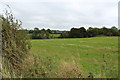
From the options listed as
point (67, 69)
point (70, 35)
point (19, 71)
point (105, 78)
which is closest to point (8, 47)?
point (19, 71)

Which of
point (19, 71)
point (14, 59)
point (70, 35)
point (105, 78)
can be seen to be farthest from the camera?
point (70, 35)

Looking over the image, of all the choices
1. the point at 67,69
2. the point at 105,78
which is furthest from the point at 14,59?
the point at 105,78

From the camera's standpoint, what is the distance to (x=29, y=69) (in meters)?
4.31

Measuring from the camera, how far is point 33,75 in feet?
13.7

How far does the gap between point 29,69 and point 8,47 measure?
1223 mm

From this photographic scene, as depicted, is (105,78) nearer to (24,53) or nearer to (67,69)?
(67,69)

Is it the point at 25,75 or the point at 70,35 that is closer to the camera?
the point at 25,75

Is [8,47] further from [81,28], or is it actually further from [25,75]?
[81,28]

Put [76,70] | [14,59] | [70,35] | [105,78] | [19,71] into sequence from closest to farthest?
[105,78] → [76,70] → [19,71] → [14,59] → [70,35]

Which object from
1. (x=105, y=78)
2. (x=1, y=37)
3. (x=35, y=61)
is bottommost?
(x=105, y=78)

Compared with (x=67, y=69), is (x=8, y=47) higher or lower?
higher

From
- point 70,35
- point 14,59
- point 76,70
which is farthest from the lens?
point 70,35

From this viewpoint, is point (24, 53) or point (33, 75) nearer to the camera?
point (33, 75)

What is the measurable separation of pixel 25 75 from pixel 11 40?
56.2 inches
